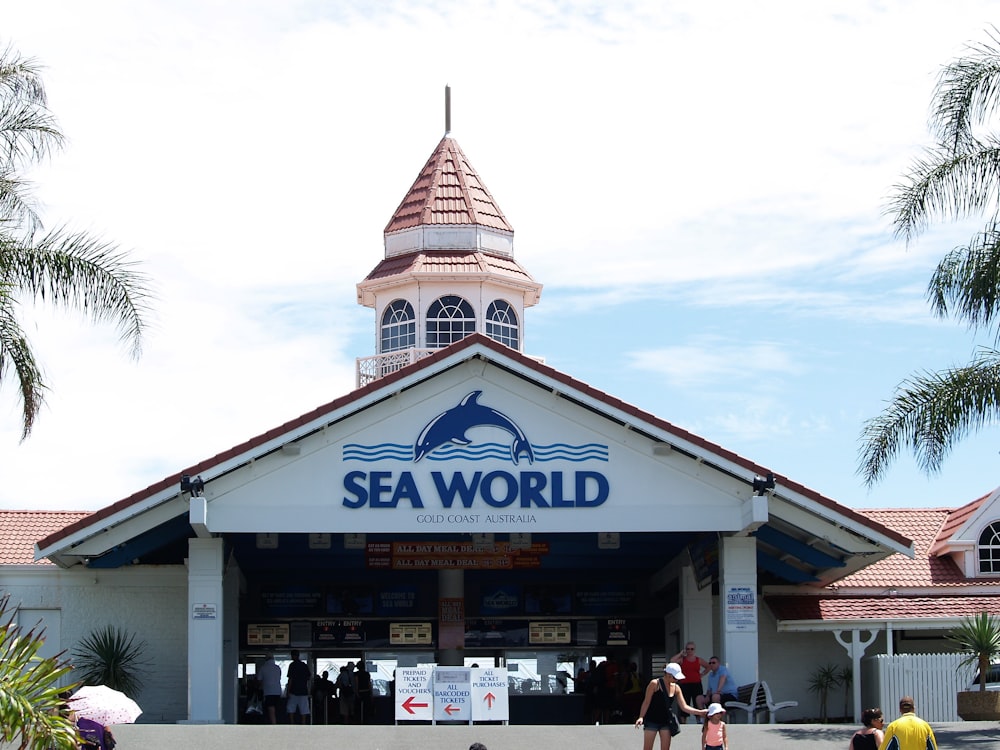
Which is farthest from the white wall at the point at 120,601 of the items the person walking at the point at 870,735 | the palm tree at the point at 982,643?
the person walking at the point at 870,735

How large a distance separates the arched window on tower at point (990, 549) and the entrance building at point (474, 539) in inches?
143

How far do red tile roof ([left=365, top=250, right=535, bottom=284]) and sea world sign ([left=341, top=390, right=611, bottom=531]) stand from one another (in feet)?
31.1

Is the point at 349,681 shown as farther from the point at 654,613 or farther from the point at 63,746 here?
the point at 63,746

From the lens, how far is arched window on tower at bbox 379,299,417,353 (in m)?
35.2

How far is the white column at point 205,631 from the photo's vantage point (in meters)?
25.7

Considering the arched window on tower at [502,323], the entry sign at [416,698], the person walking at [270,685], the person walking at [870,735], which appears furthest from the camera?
the arched window on tower at [502,323]

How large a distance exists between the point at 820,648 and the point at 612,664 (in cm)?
396

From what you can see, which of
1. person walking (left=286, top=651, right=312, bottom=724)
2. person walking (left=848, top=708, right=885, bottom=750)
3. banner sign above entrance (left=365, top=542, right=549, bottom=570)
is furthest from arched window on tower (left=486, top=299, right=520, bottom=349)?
person walking (left=848, top=708, right=885, bottom=750)

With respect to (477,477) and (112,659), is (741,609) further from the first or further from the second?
(112,659)

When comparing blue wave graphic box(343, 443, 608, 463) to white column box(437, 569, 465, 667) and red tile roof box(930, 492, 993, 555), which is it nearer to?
white column box(437, 569, 465, 667)

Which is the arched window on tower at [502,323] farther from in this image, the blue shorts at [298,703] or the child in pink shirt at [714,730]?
the child in pink shirt at [714,730]

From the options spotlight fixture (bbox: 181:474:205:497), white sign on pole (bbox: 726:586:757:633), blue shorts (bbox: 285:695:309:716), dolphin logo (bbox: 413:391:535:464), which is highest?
dolphin logo (bbox: 413:391:535:464)

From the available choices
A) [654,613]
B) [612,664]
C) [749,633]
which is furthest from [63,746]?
[654,613]

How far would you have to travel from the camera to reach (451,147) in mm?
39312
